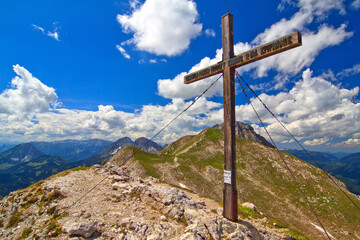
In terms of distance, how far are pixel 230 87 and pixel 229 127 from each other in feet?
7.51

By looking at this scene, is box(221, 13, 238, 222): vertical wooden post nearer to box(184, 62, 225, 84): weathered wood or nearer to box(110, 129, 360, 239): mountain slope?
→ box(184, 62, 225, 84): weathered wood

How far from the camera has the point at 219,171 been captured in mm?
59844

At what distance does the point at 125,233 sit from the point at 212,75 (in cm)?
1014

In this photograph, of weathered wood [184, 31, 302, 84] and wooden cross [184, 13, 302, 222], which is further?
wooden cross [184, 13, 302, 222]

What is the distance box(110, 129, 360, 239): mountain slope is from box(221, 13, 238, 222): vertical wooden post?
123ft

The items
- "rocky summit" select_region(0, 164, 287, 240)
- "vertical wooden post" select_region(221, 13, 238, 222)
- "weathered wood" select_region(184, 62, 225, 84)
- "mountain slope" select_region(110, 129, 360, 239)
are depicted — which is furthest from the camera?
"mountain slope" select_region(110, 129, 360, 239)

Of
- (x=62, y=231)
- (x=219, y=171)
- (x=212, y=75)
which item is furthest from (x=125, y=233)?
(x=219, y=171)

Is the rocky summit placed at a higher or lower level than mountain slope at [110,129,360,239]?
higher

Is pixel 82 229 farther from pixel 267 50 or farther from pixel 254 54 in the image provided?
pixel 267 50

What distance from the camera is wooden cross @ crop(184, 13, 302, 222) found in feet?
28.6

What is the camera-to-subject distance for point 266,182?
60.7 meters

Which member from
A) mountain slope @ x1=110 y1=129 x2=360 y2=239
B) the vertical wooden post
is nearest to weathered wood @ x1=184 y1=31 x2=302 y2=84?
the vertical wooden post

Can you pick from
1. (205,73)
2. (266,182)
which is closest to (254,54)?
(205,73)

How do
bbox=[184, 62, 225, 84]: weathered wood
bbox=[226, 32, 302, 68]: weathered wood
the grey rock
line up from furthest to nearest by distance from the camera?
bbox=[184, 62, 225, 84]: weathered wood
the grey rock
bbox=[226, 32, 302, 68]: weathered wood
